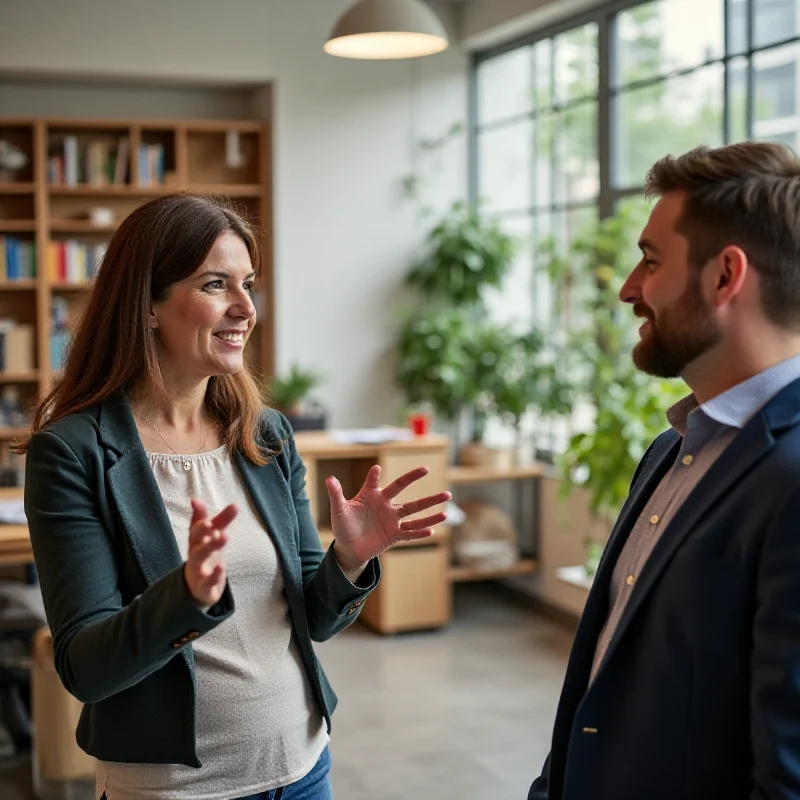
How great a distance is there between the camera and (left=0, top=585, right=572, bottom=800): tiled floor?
396 centimetres

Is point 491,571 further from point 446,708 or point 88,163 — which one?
point 88,163

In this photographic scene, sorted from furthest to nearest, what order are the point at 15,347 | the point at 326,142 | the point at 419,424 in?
the point at 326,142 < the point at 15,347 < the point at 419,424

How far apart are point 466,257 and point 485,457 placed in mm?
A: 1147

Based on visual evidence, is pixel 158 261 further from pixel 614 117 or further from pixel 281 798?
pixel 614 117

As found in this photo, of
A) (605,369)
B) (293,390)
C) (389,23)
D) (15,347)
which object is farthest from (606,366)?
(15,347)

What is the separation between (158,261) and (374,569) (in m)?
0.63

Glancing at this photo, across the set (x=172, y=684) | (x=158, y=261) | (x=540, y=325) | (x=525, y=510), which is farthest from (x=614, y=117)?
(x=172, y=684)

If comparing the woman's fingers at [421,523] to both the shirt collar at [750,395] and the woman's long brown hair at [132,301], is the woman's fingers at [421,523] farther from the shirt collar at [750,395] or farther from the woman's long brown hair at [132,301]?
the shirt collar at [750,395]

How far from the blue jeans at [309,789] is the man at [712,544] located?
0.49m

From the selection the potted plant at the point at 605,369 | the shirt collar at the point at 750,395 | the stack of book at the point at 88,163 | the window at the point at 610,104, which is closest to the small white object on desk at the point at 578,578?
the potted plant at the point at 605,369

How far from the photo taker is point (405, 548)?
571cm

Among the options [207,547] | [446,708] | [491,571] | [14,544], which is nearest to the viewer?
[207,547]

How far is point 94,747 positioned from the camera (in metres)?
1.69

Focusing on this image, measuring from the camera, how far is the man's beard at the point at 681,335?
140 cm
